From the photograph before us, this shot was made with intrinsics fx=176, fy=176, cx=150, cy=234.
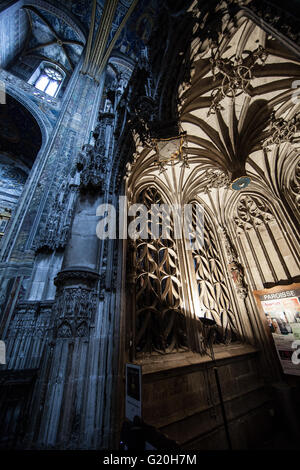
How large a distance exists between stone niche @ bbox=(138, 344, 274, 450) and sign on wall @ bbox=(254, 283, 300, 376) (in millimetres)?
1025

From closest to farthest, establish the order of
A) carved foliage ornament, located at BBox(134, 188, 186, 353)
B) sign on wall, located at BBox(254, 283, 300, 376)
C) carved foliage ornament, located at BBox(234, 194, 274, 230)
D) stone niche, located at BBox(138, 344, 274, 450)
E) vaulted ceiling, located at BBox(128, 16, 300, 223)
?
1. stone niche, located at BBox(138, 344, 274, 450)
2. carved foliage ornament, located at BBox(134, 188, 186, 353)
3. vaulted ceiling, located at BBox(128, 16, 300, 223)
4. sign on wall, located at BBox(254, 283, 300, 376)
5. carved foliage ornament, located at BBox(234, 194, 274, 230)

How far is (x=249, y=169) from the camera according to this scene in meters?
7.04

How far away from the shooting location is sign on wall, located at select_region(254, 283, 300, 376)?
493 centimetres

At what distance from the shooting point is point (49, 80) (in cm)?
1293

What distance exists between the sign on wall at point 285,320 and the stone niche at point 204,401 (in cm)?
103

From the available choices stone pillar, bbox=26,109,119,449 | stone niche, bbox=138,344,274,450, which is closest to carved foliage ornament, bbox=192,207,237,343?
stone niche, bbox=138,344,274,450

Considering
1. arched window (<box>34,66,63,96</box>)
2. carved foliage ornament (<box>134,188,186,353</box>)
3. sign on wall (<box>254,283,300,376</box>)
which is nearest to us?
carved foliage ornament (<box>134,188,186,353</box>)

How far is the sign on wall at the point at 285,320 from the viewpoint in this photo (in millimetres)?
4926

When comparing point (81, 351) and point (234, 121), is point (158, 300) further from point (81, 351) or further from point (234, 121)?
point (234, 121)

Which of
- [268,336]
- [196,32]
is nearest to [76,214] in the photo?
[196,32]

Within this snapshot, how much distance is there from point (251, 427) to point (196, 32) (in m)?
8.13

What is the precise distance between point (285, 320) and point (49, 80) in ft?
64.1

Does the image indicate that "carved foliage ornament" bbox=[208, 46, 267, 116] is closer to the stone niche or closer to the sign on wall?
the sign on wall
